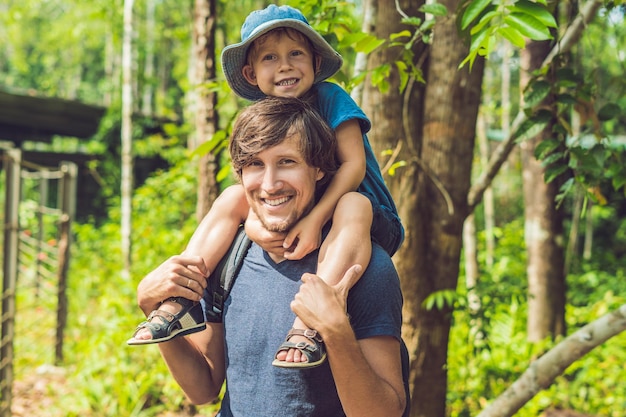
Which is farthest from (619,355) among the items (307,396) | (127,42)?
(127,42)

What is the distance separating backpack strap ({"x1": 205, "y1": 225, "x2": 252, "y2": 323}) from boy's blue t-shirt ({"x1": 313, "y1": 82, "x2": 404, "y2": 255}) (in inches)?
14.2

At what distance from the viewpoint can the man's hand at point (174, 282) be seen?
159cm

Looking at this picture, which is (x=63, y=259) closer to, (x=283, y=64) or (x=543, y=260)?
(x=543, y=260)

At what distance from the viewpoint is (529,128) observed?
2445 mm

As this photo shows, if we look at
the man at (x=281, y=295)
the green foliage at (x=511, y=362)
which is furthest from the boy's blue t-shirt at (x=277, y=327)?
the green foliage at (x=511, y=362)

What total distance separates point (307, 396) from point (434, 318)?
5.20ft

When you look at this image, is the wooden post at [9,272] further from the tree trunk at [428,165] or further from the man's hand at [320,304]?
the man's hand at [320,304]

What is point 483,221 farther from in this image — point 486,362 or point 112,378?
point 112,378

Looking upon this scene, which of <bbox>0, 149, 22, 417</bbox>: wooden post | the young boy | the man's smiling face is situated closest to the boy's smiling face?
the young boy

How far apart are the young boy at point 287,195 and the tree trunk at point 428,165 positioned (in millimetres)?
1014

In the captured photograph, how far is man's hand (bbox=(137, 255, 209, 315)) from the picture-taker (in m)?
1.59

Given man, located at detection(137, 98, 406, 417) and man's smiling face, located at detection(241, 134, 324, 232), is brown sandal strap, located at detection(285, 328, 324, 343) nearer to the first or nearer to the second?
man, located at detection(137, 98, 406, 417)

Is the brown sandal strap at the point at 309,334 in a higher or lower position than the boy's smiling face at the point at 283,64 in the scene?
lower

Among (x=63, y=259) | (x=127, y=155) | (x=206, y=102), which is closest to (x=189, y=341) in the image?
(x=206, y=102)
